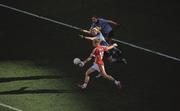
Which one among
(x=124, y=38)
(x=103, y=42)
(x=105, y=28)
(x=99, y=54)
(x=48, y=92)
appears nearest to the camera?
(x=48, y=92)

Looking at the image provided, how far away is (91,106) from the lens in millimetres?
21109

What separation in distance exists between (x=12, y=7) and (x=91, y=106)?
9659 mm

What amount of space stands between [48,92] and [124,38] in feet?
19.5

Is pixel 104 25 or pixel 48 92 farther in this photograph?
pixel 104 25

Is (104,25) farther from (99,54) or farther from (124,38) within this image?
(99,54)

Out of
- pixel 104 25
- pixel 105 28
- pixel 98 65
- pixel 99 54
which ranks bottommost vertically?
pixel 98 65

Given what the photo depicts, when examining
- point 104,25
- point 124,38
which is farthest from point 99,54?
point 124,38

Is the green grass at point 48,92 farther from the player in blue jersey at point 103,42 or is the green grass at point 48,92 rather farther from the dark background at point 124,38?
the player in blue jersey at point 103,42

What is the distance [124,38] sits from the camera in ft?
87.6

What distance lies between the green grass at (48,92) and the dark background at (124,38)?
68 centimetres

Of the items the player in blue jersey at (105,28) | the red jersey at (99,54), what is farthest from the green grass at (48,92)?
the player in blue jersey at (105,28)

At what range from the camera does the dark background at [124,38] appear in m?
22.6

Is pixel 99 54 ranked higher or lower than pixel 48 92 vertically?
higher

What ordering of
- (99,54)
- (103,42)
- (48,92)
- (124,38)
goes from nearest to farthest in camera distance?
1. (48,92)
2. (99,54)
3. (103,42)
4. (124,38)
